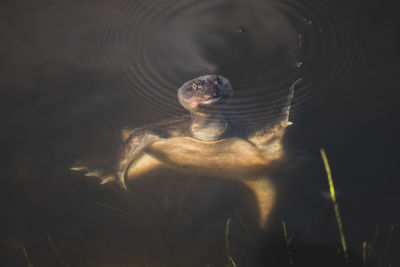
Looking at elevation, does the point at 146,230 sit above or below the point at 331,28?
below

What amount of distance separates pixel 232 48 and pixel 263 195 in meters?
2.11

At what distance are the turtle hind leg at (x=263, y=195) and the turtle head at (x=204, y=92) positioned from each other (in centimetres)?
105

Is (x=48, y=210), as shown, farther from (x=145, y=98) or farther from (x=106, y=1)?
(x=106, y=1)

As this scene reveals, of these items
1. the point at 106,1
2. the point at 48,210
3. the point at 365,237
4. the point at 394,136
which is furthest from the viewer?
the point at 106,1

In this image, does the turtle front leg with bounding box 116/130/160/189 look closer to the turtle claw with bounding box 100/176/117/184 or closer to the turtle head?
the turtle claw with bounding box 100/176/117/184

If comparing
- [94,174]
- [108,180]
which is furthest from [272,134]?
[94,174]

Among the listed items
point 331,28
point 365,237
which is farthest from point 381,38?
point 365,237

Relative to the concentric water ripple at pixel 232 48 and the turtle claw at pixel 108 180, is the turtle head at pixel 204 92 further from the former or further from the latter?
the turtle claw at pixel 108 180

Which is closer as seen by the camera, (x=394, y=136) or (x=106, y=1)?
(x=394, y=136)

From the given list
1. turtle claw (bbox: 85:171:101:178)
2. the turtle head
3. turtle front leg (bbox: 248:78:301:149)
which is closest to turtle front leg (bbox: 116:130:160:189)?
turtle claw (bbox: 85:171:101:178)

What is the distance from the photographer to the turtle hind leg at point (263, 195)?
2946 millimetres

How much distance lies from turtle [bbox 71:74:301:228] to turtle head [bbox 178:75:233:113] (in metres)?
0.01

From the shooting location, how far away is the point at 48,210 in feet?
9.82

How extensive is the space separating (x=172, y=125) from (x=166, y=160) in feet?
1.46
